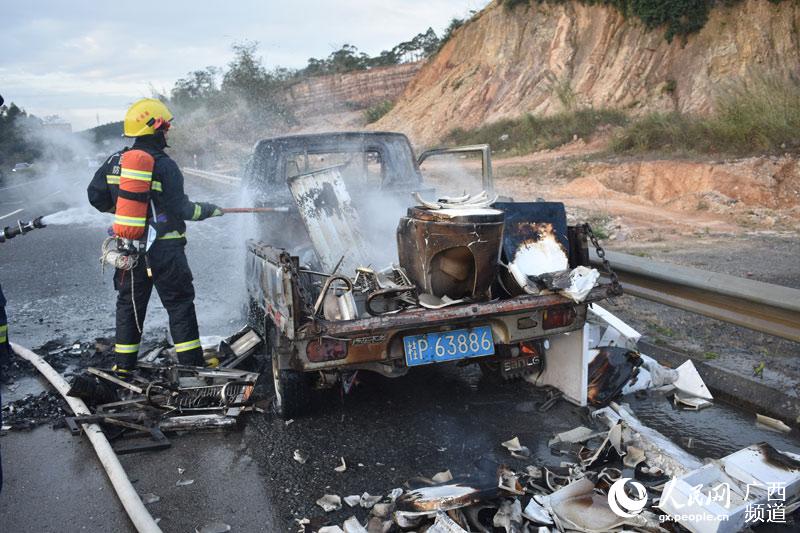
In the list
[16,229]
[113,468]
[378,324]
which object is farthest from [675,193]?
[113,468]

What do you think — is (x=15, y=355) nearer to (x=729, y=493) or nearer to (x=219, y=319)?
(x=219, y=319)

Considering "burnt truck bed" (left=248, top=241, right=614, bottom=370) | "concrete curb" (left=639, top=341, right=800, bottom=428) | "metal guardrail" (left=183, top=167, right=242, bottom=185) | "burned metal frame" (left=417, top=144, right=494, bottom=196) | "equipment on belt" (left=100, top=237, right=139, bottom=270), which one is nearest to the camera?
"burnt truck bed" (left=248, top=241, right=614, bottom=370)

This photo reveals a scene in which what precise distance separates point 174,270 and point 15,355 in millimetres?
1870

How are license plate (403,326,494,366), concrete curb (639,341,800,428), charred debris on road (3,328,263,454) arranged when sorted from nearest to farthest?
license plate (403,326,494,366) < concrete curb (639,341,800,428) < charred debris on road (3,328,263,454)

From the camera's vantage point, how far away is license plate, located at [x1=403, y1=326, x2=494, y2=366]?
12.5ft

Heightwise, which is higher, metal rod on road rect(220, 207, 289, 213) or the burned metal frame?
the burned metal frame

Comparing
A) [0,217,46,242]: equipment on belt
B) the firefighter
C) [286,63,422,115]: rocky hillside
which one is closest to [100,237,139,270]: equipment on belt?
the firefighter

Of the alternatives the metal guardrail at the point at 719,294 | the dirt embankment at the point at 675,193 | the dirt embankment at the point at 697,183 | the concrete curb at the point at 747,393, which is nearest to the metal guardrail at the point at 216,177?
the dirt embankment at the point at 675,193

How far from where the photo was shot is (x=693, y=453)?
11.9 feet

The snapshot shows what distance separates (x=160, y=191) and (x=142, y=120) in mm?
556

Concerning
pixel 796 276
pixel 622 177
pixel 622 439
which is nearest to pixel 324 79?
pixel 622 177

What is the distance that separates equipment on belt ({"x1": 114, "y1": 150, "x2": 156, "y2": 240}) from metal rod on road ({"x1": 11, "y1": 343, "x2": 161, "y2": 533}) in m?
1.19

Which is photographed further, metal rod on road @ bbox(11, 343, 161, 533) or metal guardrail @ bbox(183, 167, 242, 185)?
metal guardrail @ bbox(183, 167, 242, 185)

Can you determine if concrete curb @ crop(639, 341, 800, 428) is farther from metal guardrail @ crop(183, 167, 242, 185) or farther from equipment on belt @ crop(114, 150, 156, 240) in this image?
metal guardrail @ crop(183, 167, 242, 185)
